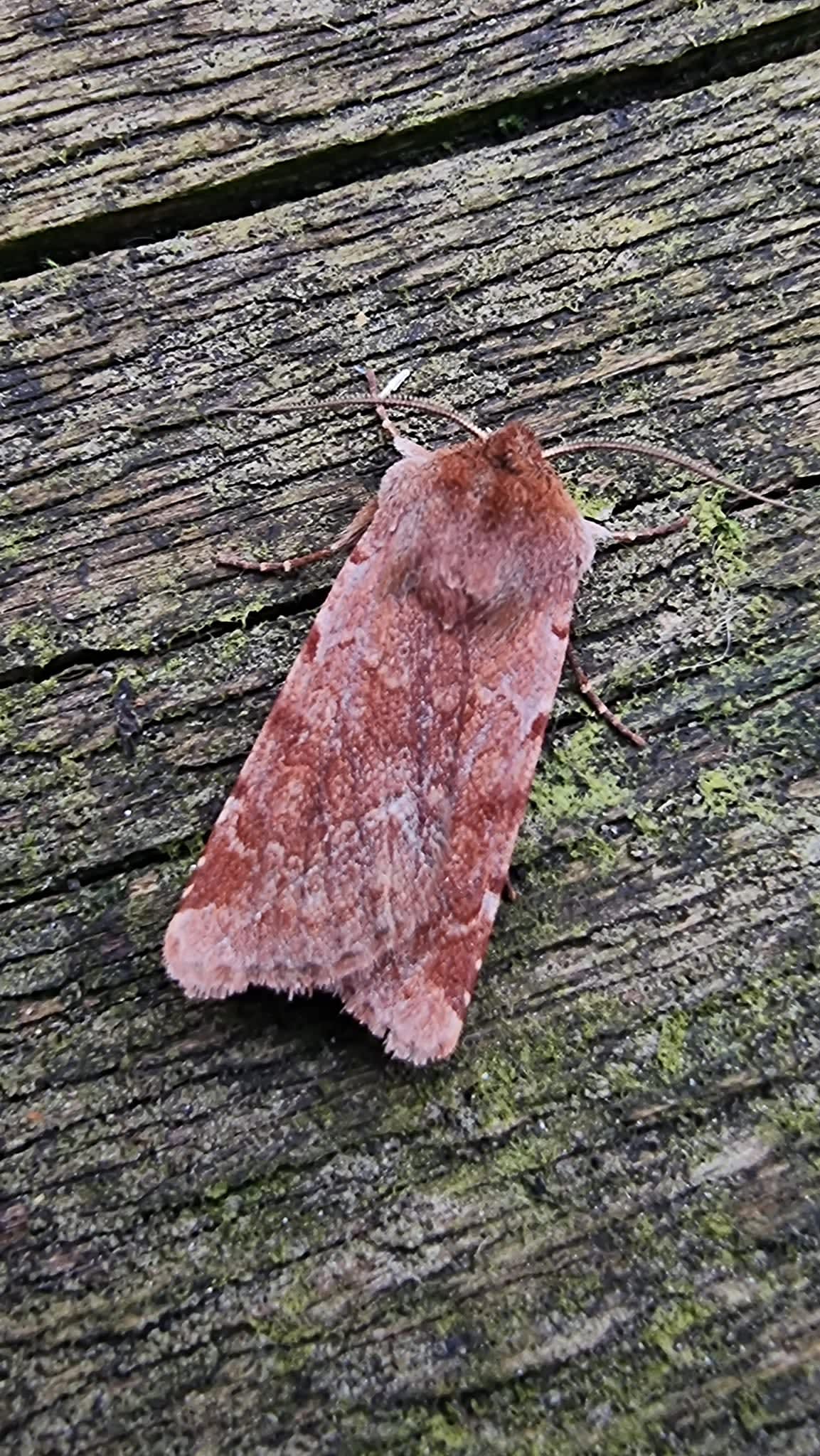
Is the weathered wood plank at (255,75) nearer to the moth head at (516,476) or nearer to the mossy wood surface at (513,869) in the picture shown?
the mossy wood surface at (513,869)

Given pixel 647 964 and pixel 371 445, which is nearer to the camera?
pixel 647 964

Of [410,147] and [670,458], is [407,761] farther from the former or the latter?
[410,147]

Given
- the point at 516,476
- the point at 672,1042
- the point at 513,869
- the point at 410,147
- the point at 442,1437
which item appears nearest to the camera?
the point at 442,1437

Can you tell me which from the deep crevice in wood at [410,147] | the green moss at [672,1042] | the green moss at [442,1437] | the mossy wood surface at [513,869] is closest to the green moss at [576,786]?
the mossy wood surface at [513,869]

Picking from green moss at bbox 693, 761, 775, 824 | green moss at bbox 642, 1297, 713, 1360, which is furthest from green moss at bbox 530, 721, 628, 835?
green moss at bbox 642, 1297, 713, 1360

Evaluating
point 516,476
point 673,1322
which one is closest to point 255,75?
point 516,476

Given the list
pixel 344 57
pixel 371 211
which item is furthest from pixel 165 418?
pixel 344 57

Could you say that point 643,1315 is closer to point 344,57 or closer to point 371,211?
point 371,211
